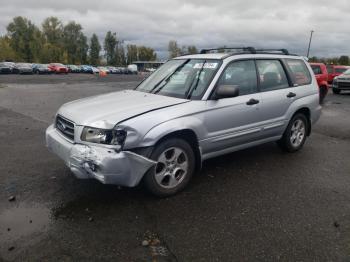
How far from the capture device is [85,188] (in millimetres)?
4098

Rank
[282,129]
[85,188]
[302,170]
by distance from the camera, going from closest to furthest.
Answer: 1. [85,188]
2. [302,170]
3. [282,129]

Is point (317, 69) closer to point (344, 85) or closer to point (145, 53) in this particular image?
point (344, 85)

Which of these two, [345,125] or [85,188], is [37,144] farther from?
[345,125]

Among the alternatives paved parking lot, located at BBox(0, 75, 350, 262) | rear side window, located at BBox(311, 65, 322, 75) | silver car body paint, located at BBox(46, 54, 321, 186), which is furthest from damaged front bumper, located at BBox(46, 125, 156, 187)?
rear side window, located at BBox(311, 65, 322, 75)

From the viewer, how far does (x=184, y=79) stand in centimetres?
453

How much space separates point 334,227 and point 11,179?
13.3 ft

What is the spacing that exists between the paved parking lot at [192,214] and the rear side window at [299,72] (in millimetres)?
1393

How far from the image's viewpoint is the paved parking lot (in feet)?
9.42

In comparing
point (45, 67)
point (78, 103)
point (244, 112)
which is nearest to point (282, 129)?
point (244, 112)

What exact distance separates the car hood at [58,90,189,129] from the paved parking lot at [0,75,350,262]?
955 millimetres

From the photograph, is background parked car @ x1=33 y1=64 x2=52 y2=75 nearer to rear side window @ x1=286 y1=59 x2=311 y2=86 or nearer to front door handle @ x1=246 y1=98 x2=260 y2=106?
rear side window @ x1=286 y1=59 x2=311 y2=86

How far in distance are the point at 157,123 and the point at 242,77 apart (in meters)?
1.76

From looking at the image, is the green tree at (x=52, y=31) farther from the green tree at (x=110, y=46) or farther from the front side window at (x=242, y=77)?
the front side window at (x=242, y=77)

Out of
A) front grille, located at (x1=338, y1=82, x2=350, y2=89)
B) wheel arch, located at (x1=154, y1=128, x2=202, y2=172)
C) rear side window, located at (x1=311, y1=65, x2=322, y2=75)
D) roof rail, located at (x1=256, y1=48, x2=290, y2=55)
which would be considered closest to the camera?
wheel arch, located at (x1=154, y1=128, x2=202, y2=172)
